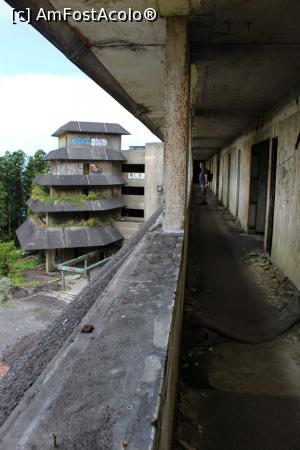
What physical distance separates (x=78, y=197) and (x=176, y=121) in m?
24.6

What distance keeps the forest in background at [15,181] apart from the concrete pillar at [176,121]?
125ft

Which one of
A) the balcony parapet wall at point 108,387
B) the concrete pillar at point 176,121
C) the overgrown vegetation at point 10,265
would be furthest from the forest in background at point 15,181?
the balcony parapet wall at point 108,387

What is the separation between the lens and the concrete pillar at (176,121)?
13.1 ft

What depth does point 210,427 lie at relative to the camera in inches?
110

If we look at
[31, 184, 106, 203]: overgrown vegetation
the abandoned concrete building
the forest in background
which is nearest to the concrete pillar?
the abandoned concrete building

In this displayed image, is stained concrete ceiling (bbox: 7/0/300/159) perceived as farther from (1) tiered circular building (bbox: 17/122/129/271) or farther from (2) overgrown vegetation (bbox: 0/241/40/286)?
(2) overgrown vegetation (bbox: 0/241/40/286)

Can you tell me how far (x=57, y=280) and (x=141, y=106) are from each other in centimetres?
1839

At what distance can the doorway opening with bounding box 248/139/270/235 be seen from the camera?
31.4 ft

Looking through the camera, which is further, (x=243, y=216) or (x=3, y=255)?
(x=3, y=255)

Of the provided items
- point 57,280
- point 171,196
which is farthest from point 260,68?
point 57,280

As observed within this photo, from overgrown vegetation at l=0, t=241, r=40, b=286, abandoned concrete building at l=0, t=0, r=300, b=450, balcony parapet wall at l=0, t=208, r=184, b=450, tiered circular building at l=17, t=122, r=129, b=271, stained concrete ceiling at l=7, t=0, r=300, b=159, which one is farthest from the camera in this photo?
tiered circular building at l=17, t=122, r=129, b=271

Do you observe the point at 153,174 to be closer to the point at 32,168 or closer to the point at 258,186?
the point at 32,168

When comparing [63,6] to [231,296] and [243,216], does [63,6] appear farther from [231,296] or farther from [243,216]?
[243,216]

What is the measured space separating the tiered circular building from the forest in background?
11.4 m
